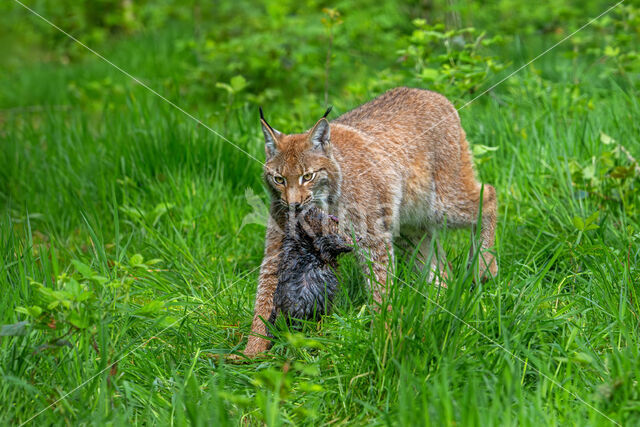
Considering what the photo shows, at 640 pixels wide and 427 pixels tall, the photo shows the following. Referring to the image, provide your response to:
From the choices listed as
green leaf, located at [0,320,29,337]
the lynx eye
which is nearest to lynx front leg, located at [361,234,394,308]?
the lynx eye

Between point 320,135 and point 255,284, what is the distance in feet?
2.95

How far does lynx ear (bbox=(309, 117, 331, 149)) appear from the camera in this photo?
129 inches

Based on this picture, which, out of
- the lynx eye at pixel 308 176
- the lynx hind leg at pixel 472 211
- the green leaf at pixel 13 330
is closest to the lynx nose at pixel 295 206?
the lynx eye at pixel 308 176

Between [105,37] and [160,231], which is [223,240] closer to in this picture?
[160,231]

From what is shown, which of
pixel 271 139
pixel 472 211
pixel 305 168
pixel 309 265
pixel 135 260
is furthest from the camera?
pixel 472 211

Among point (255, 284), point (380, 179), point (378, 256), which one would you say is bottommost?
point (255, 284)

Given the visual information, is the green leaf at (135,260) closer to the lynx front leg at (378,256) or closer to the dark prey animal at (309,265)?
the dark prey animal at (309,265)

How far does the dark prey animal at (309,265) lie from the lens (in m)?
2.95

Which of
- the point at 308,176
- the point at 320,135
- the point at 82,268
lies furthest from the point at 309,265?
the point at 82,268

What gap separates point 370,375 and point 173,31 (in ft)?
24.8

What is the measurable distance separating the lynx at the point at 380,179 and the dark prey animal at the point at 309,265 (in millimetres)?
93

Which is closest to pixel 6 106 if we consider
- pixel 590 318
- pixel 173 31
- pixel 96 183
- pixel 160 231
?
pixel 173 31

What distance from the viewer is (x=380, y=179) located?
3.47m

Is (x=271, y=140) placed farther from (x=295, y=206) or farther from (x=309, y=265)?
(x=309, y=265)
